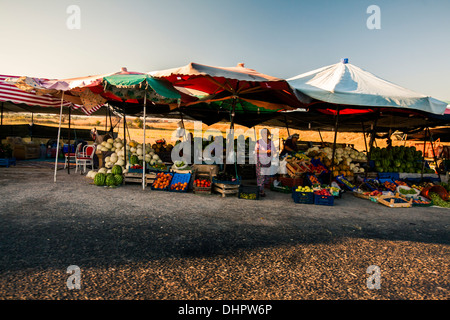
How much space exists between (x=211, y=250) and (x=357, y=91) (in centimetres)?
654

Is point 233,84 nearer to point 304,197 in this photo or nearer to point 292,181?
point 292,181

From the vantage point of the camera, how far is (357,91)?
7359 millimetres

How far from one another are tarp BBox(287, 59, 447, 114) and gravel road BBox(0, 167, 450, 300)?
3.18m

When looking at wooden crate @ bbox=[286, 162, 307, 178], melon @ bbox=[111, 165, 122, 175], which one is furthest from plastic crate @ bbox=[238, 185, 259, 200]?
melon @ bbox=[111, 165, 122, 175]

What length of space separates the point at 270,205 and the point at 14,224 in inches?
208

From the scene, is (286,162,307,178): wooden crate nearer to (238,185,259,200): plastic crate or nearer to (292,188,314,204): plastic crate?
(292,188,314,204): plastic crate

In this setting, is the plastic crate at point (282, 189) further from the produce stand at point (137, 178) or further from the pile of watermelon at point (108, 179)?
the pile of watermelon at point (108, 179)

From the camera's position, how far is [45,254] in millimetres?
3168

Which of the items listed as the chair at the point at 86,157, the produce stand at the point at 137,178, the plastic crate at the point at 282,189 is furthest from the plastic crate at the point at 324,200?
the chair at the point at 86,157

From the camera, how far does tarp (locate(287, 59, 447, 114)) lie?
717 centimetres

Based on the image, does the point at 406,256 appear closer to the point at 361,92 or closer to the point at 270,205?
the point at 270,205

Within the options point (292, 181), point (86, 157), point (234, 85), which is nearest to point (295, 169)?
point (292, 181)

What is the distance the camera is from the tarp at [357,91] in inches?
282
